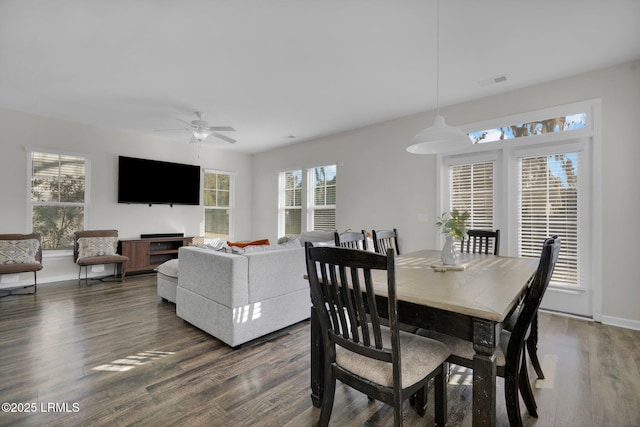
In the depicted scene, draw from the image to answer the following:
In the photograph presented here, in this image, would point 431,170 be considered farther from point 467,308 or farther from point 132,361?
point 132,361

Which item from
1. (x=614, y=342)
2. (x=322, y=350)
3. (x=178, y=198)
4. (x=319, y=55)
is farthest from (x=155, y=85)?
(x=614, y=342)

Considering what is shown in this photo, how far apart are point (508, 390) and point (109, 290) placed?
5161 millimetres

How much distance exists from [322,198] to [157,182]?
3382mm

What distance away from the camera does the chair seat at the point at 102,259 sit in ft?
15.4

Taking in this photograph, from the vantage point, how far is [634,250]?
9.82 feet

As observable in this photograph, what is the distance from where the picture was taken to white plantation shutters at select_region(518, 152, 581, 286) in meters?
3.37

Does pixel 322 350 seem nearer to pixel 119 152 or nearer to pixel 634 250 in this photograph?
pixel 634 250

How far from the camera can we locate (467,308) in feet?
4.01

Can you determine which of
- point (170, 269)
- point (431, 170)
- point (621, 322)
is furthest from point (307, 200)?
point (621, 322)

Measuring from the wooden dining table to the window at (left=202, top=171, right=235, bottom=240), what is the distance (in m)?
5.79

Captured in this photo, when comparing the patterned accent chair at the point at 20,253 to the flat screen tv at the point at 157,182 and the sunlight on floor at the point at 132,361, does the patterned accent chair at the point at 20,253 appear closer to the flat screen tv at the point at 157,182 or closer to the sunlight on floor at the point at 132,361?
the flat screen tv at the point at 157,182

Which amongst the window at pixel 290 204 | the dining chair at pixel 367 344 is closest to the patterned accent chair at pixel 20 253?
the window at pixel 290 204

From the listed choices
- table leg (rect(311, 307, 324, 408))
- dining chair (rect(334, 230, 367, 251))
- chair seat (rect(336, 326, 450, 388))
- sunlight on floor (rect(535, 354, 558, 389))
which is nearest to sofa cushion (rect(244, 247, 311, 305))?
dining chair (rect(334, 230, 367, 251))

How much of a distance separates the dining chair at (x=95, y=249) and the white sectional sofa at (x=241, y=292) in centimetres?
253
